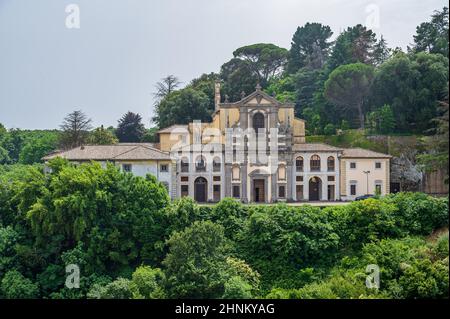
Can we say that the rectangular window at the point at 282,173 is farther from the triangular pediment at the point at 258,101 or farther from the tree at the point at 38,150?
the tree at the point at 38,150

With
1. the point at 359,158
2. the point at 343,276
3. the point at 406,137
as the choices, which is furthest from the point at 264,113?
the point at 343,276

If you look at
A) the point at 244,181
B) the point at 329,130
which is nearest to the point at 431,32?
the point at 329,130

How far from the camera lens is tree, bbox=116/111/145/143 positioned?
6185 cm

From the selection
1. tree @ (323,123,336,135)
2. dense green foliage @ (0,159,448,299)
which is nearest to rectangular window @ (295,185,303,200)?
tree @ (323,123,336,135)

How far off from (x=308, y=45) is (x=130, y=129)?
75.5 feet

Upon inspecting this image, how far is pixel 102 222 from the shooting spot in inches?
1273

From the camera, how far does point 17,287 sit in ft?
95.9

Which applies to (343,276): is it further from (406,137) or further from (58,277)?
(406,137)

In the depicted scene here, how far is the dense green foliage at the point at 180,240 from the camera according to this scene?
2792cm

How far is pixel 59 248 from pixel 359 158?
22.8 m

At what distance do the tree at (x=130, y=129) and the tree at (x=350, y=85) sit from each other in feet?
59.5

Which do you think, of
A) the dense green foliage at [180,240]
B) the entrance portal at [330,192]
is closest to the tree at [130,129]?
the entrance portal at [330,192]

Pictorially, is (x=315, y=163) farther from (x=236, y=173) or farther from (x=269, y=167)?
(x=236, y=173)
